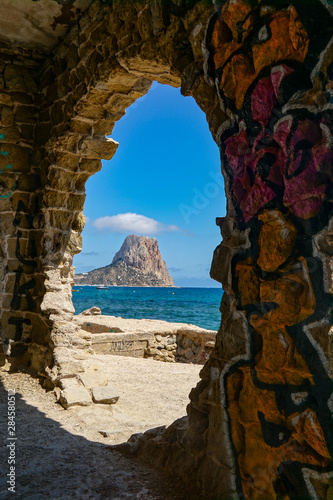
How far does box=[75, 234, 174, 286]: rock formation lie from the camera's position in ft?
286

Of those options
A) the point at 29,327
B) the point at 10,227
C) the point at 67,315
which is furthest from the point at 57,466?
the point at 10,227

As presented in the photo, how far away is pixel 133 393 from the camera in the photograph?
4.94 m

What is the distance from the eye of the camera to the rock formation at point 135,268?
286 ft

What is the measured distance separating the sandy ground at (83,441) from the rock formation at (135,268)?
81300mm

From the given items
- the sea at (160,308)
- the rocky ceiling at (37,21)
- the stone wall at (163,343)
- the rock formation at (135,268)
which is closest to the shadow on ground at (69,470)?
the rocky ceiling at (37,21)

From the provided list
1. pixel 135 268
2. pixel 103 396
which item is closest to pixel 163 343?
pixel 103 396

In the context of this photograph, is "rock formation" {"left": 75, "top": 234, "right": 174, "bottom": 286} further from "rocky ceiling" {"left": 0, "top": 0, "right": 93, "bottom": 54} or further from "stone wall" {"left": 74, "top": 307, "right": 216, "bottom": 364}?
"rocky ceiling" {"left": 0, "top": 0, "right": 93, "bottom": 54}

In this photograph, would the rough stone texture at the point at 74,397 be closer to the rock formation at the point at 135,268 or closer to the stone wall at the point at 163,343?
the stone wall at the point at 163,343

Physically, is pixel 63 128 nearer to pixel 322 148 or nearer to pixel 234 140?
pixel 234 140

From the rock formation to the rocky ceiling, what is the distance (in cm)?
8142

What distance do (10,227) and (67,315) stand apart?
4.29 feet

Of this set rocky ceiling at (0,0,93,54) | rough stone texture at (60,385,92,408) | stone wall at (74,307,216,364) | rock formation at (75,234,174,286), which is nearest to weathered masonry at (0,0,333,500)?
rocky ceiling at (0,0,93,54)

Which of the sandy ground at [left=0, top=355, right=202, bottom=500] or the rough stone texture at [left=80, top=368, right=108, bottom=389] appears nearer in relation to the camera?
the sandy ground at [left=0, top=355, right=202, bottom=500]

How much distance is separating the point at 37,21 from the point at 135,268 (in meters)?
84.6
